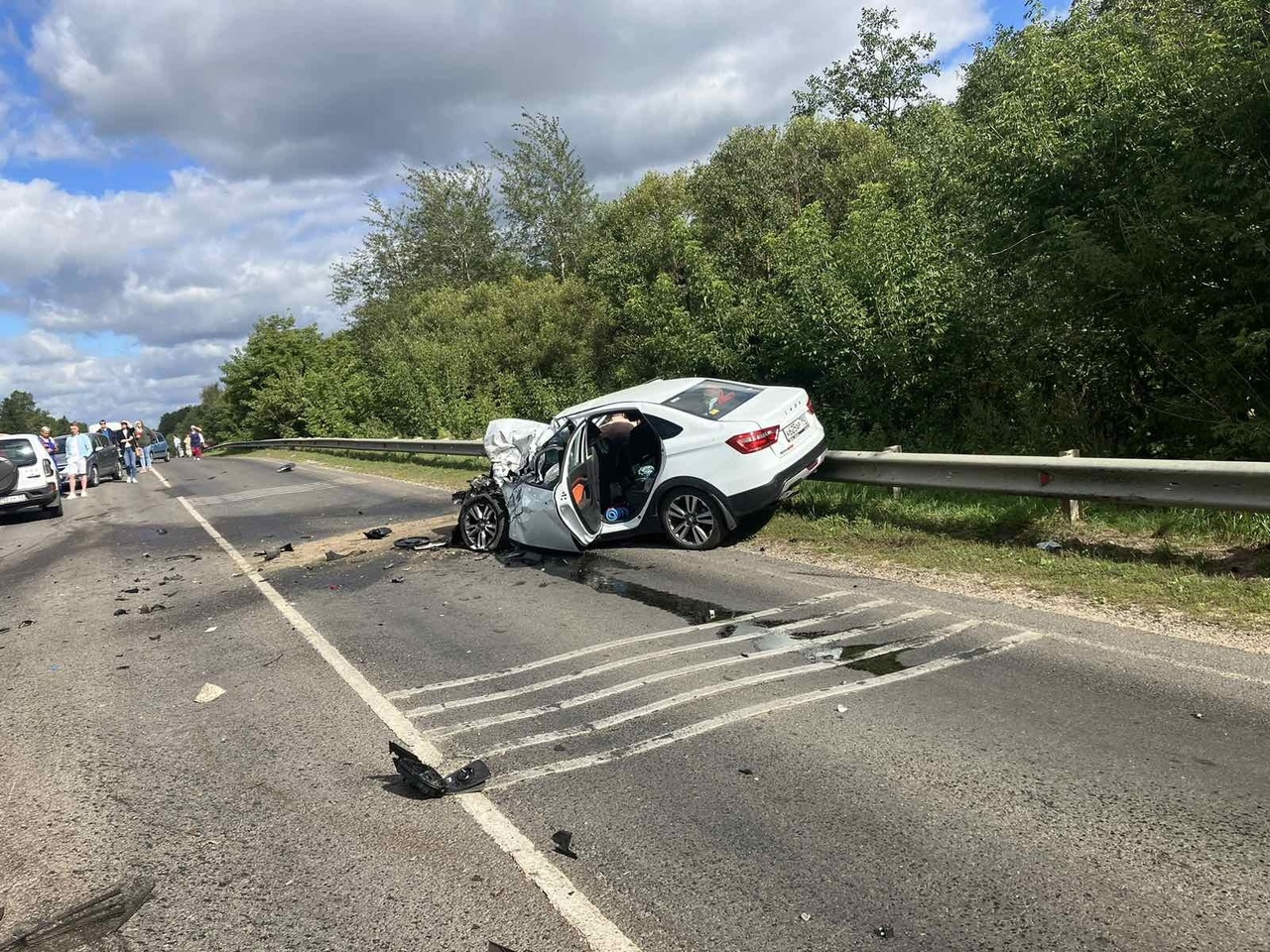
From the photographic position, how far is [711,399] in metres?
8.76

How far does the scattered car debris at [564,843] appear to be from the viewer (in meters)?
3.35

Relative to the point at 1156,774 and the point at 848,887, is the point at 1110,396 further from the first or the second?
the point at 848,887

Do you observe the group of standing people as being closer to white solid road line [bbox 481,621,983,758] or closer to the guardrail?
the guardrail

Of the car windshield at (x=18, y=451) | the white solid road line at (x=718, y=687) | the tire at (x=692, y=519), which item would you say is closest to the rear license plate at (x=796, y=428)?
the tire at (x=692, y=519)

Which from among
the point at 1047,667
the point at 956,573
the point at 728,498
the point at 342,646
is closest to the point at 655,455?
the point at 728,498

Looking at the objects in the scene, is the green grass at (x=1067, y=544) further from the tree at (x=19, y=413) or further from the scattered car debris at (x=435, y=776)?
the tree at (x=19, y=413)

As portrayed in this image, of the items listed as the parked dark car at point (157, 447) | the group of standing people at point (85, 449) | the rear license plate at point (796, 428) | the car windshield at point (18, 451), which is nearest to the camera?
the rear license plate at point (796, 428)

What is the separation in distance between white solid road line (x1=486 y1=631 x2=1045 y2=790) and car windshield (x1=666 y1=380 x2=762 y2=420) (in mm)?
3761

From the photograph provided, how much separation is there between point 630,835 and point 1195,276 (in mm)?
8350

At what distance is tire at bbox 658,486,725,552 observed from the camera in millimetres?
8547

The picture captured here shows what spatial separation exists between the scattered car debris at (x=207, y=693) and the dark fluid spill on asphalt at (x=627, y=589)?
3.16 metres

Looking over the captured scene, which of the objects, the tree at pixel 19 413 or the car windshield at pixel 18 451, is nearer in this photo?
the car windshield at pixel 18 451

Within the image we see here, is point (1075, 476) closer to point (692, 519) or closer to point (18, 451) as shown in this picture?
point (692, 519)

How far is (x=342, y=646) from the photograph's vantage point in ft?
21.2
